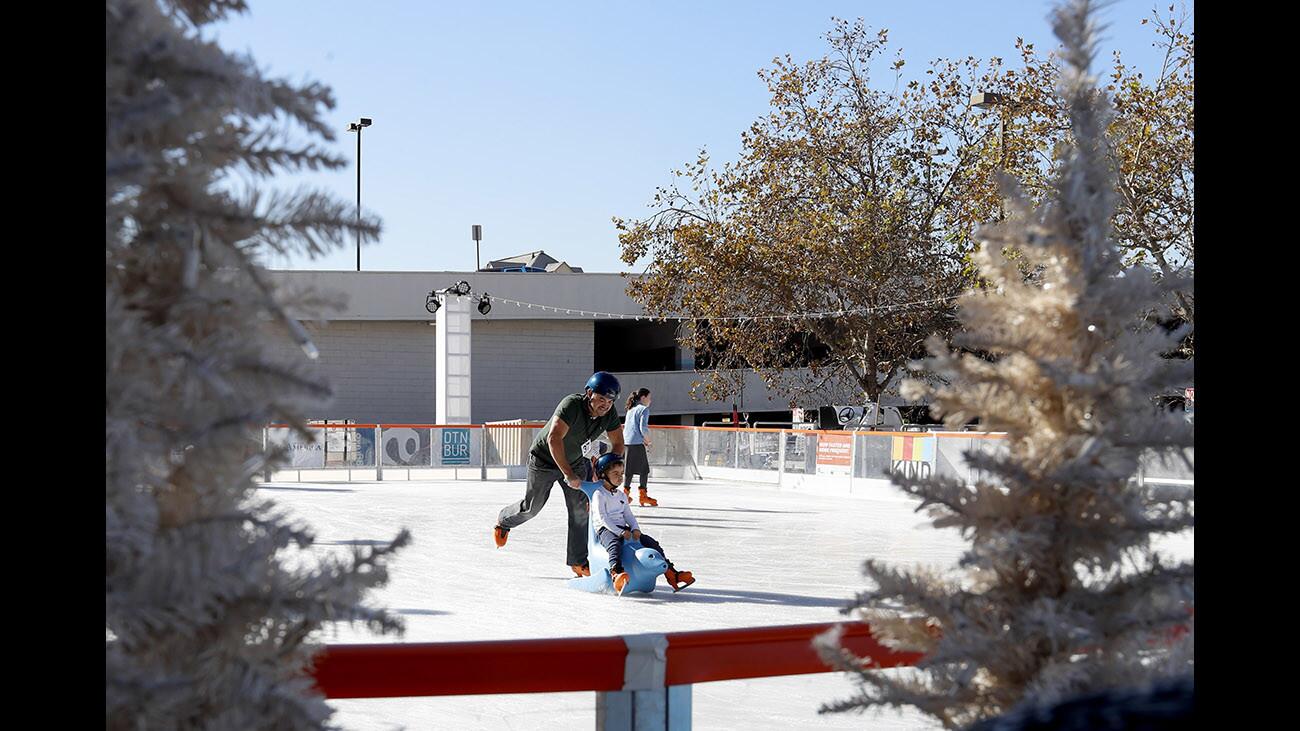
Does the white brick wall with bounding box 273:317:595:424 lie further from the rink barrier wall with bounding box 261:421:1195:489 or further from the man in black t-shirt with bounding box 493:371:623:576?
the man in black t-shirt with bounding box 493:371:623:576

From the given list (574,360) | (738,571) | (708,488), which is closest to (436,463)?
(708,488)

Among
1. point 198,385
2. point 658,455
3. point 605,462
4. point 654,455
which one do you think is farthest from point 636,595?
point 654,455

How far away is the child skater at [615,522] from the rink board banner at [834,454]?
1385cm

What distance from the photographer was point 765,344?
36.4 metres

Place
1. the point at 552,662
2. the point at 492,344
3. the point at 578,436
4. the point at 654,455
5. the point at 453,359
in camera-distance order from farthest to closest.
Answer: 1. the point at 492,344
2. the point at 453,359
3. the point at 654,455
4. the point at 578,436
5. the point at 552,662

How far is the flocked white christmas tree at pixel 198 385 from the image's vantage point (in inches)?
47.4

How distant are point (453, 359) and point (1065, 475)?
29.3 meters

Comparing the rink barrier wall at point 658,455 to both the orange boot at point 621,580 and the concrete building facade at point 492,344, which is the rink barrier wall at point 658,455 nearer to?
the orange boot at point 621,580

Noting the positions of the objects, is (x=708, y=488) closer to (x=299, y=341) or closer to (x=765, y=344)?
(x=765, y=344)

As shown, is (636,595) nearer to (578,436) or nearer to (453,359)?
(578,436)

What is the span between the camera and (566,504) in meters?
11.6

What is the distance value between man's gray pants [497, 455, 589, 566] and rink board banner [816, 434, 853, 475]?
12.3 m

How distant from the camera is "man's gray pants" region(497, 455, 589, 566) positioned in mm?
10711
